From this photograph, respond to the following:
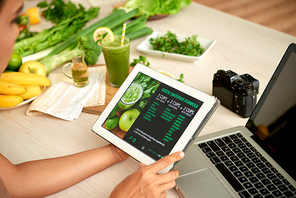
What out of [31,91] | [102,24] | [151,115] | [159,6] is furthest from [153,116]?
[159,6]

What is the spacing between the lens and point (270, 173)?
0.72 metres

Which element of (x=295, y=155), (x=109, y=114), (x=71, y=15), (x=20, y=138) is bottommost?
(x=20, y=138)

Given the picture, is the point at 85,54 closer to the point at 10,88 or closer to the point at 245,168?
the point at 10,88

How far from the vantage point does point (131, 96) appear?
847 mm

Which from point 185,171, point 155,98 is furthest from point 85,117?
point 185,171

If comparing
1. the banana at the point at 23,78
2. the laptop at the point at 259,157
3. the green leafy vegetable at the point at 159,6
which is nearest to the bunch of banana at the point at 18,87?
the banana at the point at 23,78

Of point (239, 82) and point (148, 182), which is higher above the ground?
point (239, 82)

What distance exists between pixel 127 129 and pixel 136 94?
12cm

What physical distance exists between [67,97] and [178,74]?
530 mm

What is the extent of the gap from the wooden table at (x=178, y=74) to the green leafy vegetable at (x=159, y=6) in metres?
0.06

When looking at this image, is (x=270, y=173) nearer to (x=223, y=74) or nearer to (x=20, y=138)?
(x=223, y=74)

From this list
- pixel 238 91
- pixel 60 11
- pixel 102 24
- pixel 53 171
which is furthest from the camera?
pixel 60 11

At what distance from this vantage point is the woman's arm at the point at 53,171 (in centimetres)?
75

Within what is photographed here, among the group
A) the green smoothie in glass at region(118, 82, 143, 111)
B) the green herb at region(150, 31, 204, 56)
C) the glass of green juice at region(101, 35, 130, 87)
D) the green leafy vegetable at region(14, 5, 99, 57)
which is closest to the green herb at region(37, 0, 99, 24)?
the green leafy vegetable at region(14, 5, 99, 57)
